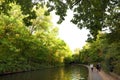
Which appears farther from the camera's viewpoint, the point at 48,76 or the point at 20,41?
the point at 20,41

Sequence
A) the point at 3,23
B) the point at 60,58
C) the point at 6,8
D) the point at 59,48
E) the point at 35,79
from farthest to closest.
Answer: 1. the point at 60,58
2. the point at 59,48
3. the point at 3,23
4. the point at 35,79
5. the point at 6,8

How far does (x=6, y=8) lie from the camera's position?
11570mm

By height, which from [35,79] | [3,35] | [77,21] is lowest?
[35,79]

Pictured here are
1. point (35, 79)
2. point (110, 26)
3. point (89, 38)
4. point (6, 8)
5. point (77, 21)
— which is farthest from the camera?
point (35, 79)

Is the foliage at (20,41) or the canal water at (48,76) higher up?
the foliage at (20,41)

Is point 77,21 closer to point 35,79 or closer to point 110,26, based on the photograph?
point 110,26

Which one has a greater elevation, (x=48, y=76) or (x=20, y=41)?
(x=20, y=41)

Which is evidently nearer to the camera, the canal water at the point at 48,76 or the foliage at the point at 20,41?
the canal water at the point at 48,76

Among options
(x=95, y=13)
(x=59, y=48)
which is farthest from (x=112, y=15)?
(x=59, y=48)

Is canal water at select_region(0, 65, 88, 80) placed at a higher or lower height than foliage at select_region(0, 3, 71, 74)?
lower

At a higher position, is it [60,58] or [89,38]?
[60,58]

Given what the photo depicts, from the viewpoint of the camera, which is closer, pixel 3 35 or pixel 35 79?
pixel 35 79

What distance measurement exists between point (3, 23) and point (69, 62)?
9320cm

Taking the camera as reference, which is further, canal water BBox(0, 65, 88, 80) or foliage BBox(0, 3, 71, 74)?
foliage BBox(0, 3, 71, 74)
